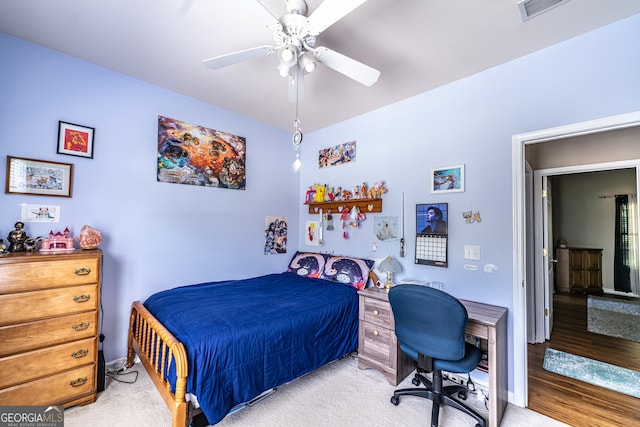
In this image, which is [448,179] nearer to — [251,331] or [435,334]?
[435,334]

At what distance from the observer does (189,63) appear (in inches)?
92.6

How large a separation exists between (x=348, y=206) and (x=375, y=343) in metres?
1.62

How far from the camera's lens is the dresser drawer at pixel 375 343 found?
240cm

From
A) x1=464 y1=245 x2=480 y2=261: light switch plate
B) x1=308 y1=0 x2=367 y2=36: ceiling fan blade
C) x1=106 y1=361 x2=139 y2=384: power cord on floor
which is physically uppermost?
x1=308 y1=0 x2=367 y2=36: ceiling fan blade

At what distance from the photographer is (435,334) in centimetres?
179

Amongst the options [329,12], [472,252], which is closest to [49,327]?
[329,12]

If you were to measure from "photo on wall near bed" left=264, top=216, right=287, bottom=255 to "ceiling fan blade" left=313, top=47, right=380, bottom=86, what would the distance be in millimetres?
2375

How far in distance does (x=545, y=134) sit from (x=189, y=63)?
3.00 meters

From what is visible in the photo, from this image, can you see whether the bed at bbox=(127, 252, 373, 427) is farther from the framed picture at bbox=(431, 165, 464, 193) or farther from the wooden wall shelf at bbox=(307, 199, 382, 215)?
the framed picture at bbox=(431, 165, 464, 193)

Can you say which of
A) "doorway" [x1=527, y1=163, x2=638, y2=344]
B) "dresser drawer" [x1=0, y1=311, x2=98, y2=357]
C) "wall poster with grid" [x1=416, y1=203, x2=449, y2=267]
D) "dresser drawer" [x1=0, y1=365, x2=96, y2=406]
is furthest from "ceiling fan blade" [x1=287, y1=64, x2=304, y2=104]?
"doorway" [x1=527, y1=163, x2=638, y2=344]

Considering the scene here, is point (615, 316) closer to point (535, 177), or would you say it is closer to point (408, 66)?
point (535, 177)

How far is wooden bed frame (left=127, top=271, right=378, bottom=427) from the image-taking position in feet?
5.08

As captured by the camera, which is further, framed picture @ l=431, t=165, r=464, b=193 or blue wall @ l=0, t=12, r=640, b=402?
framed picture @ l=431, t=165, r=464, b=193

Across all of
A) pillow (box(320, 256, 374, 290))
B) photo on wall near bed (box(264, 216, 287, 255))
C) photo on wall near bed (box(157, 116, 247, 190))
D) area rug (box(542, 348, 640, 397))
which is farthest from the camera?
photo on wall near bed (box(264, 216, 287, 255))
